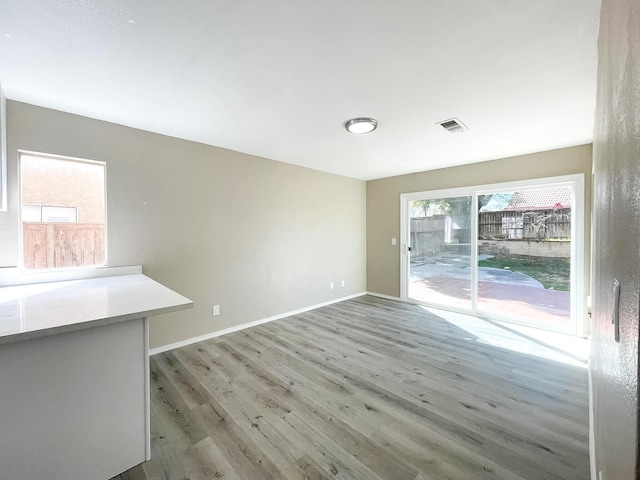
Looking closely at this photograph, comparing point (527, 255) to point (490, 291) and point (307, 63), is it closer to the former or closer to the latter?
point (490, 291)

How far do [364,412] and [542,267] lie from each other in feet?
11.0

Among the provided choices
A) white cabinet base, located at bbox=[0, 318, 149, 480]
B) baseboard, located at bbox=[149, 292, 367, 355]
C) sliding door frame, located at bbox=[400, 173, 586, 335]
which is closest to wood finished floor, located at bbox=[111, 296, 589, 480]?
baseboard, located at bbox=[149, 292, 367, 355]

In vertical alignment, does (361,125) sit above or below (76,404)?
above

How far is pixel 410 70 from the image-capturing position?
5.90 ft

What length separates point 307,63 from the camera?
1.73 metres

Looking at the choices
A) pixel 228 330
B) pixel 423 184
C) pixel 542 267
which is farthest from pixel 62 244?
pixel 542 267

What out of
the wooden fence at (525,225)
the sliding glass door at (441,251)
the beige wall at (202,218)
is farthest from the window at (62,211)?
the wooden fence at (525,225)

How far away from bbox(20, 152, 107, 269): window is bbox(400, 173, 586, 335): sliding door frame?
446 cm

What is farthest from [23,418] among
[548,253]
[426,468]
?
[548,253]

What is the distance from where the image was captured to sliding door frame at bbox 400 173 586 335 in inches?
129

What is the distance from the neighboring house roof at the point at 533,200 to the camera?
3.44 m

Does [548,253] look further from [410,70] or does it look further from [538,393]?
[410,70]

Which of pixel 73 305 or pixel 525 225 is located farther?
pixel 525 225

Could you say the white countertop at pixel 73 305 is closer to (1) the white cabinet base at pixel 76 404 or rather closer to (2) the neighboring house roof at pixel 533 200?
(1) the white cabinet base at pixel 76 404
